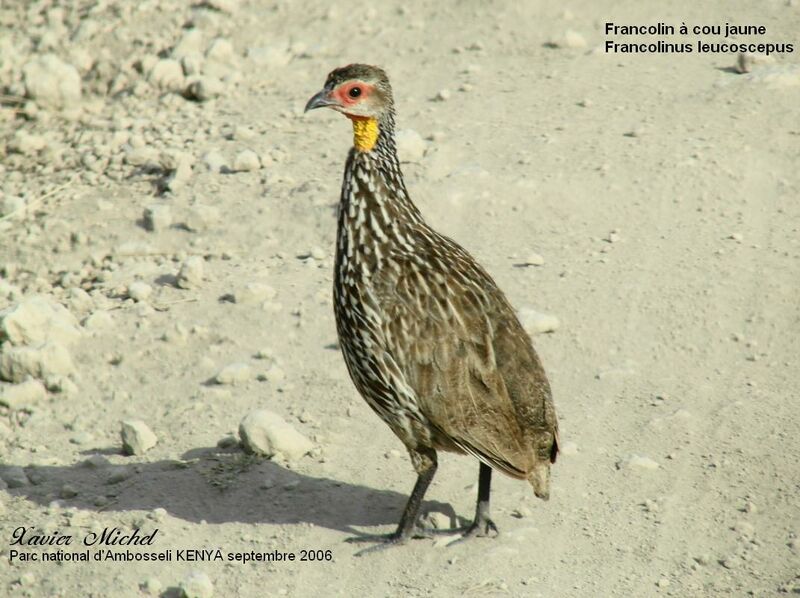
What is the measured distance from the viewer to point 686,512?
6.22 m

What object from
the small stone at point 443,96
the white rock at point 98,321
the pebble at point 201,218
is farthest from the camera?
the small stone at point 443,96

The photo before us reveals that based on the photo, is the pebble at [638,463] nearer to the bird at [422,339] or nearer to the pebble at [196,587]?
the bird at [422,339]

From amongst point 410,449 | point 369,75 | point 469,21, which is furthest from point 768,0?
point 410,449

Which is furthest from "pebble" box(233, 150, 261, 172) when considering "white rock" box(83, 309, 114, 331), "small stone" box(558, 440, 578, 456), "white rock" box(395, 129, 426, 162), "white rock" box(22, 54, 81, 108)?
"small stone" box(558, 440, 578, 456)

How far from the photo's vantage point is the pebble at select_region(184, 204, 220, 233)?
898 centimetres

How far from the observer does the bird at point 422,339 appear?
5.83m

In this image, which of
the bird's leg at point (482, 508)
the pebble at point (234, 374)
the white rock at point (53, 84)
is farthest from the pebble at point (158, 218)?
the bird's leg at point (482, 508)

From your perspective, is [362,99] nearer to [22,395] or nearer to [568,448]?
[568,448]

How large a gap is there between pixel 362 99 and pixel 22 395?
2923 mm

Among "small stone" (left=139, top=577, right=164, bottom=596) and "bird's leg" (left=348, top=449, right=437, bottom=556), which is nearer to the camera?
"small stone" (left=139, top=577, right=164, bottom=596)

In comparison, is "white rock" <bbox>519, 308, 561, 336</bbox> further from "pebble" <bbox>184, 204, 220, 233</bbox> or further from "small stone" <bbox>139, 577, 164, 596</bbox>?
"small stone" <bbox>139, 577, 164, 596</bbox>

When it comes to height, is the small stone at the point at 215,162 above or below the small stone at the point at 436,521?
above

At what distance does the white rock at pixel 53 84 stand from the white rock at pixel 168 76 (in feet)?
2.60

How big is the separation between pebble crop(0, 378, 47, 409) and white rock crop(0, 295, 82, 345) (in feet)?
1.44
